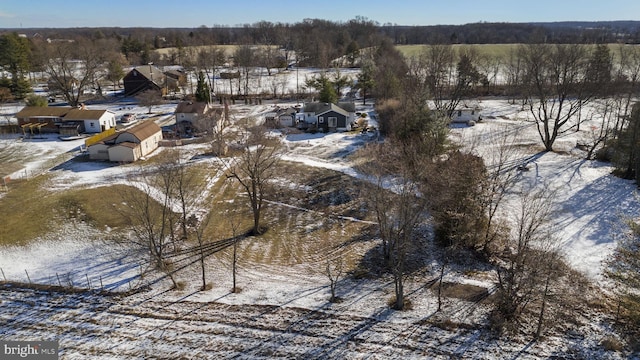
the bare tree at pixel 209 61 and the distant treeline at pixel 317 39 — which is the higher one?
the distant treeline at pixel 317 39

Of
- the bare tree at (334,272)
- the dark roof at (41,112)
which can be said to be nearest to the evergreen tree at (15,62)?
the dark roof at (41,112)

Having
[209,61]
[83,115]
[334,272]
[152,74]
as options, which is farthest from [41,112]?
[334,272]

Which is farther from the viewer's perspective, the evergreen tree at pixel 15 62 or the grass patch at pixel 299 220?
the evergreen tree at pixel 15 62

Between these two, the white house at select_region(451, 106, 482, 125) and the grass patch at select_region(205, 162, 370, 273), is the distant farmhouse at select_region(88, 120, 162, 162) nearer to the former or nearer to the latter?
the grass patch at select_region(205, 162, 370, 273)

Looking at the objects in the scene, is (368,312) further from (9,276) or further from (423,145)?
(9,276)

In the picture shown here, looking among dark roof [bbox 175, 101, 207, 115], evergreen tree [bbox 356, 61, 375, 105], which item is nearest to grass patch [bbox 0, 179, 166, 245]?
dark roof [bbox 175, 101, 207, 115]

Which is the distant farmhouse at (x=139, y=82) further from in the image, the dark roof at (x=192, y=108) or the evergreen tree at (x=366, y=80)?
the evergreen tree at (x=366, y=80)

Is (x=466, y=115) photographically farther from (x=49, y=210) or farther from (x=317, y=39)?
(x=317, y=39)

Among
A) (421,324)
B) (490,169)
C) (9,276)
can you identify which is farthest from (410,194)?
(9,276)
